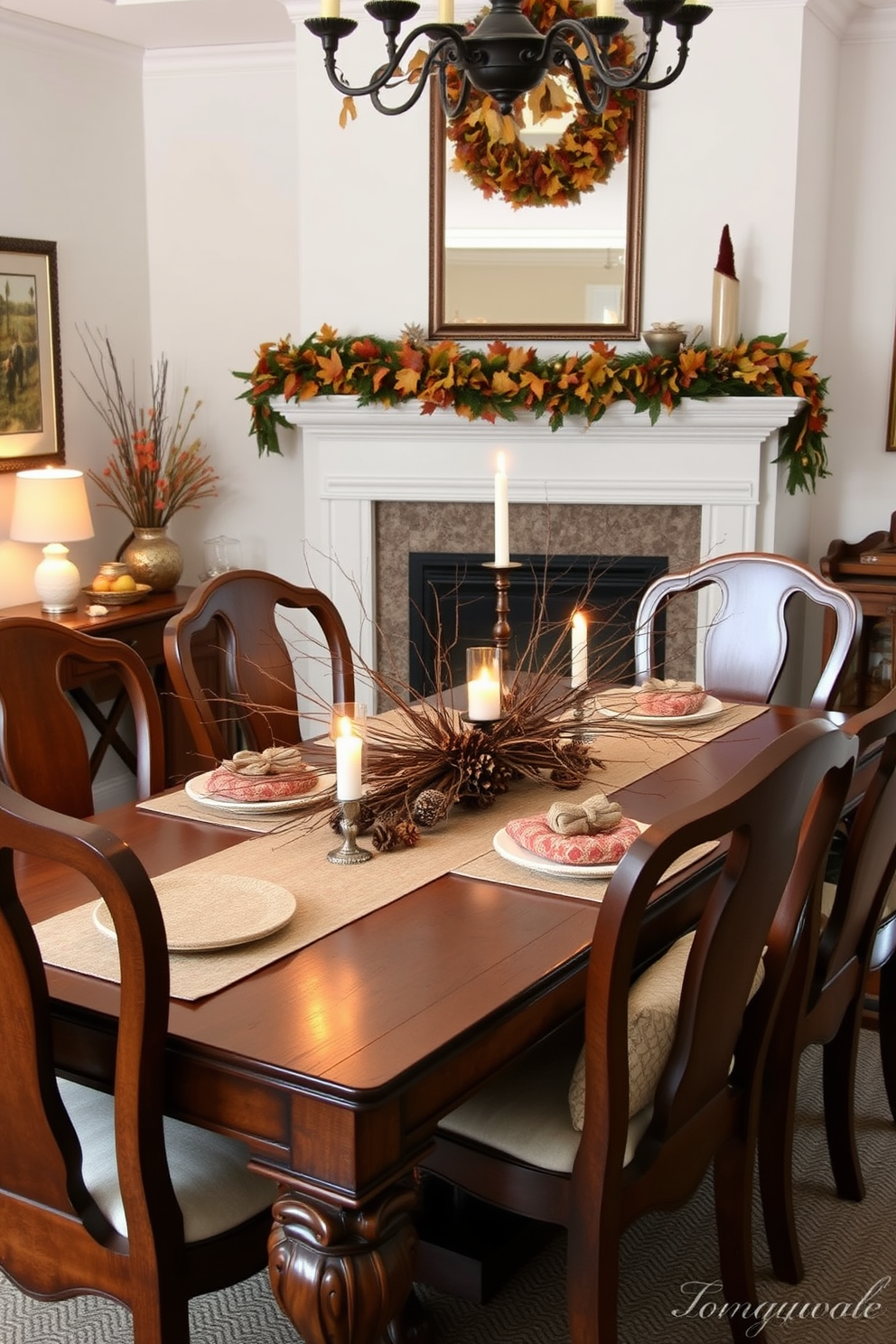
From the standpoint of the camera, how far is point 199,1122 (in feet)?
4.64

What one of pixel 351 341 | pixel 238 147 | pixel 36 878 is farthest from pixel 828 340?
pixel 36 878

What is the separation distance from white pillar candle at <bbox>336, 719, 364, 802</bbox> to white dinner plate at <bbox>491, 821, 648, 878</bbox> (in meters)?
0.21

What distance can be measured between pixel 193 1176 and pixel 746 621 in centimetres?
188

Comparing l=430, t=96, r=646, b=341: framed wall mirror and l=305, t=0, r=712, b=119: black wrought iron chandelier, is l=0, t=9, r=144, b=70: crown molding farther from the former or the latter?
l=305, t=0, r=712, b=119: black wrought iron chandelier

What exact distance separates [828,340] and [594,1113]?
3452 mm

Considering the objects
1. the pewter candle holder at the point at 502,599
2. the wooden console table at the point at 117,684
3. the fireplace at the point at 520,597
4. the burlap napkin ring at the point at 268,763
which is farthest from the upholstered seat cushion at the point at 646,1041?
the fireplace at the point at 520,597

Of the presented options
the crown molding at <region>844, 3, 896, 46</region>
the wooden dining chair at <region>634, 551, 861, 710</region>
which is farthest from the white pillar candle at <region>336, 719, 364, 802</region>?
the crown molding at <region>844, 3, 896, 46</region>

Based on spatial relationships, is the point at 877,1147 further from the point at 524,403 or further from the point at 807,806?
the point at 524,403

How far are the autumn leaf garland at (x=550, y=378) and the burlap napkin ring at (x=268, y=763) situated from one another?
2071mm

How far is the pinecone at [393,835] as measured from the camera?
1.93 m

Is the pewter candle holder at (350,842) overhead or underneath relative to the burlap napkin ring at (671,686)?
underneath

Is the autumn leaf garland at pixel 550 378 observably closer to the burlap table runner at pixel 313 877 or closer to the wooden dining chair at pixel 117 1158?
the burlap table runner at pixel 313 877

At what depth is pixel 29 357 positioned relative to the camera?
4.23 m

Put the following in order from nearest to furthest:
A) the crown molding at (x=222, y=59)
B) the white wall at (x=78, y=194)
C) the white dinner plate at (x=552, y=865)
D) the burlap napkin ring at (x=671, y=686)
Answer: the white dinner plate at (x=552, y=865)
the burlap napkin ring at (x=671, y=686)
the white wall at (x=78, y=194)
the crown molding at (x=222, y=59)
